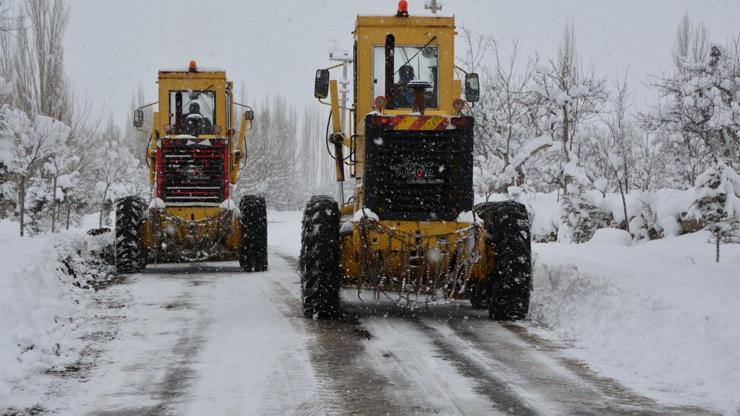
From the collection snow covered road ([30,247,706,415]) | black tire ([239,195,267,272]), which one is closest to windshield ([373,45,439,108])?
snow covered road ([30,247,706,415])

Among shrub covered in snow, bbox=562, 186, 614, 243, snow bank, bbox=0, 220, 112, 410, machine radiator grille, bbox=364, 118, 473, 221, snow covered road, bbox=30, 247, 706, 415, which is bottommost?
snow covered road, bbox=30, 247, 706, 415

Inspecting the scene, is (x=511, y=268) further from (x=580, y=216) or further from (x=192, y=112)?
(x=580, y=216)

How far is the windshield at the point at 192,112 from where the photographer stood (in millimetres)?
15250

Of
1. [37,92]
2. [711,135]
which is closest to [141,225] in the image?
[711,135]

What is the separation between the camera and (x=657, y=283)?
9.51m

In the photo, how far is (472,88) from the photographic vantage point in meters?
9.66

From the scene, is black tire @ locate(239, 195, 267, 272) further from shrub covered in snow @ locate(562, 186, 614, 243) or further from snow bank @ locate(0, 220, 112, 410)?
shrub covered in snow @ locate(562, 186, 614, 243)

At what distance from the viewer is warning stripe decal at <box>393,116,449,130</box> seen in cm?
890

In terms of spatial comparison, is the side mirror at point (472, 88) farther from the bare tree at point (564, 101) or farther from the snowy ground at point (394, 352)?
the bare tree at point (564, 101)

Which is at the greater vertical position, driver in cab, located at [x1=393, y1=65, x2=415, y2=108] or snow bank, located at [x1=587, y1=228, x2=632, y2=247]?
driver in cab, located at [x1=393, y1=65, x2=415, y2=108]

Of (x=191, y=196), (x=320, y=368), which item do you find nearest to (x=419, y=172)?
(x=320, y=368)

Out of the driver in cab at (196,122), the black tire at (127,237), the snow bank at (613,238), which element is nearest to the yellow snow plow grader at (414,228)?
the black tire at (127,237)

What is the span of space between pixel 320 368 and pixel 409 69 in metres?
4.51

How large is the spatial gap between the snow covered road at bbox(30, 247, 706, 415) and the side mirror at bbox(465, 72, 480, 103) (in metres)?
2.45
